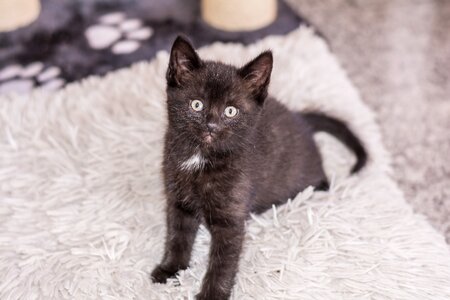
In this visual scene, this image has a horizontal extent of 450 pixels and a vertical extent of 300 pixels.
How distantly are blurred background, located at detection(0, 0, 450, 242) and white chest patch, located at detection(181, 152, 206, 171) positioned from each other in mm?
858

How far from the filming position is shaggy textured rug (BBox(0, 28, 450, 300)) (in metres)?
1.40

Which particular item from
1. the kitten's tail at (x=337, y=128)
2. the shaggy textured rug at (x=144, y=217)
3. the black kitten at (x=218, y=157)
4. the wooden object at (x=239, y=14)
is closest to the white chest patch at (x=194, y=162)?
the black kitten at (x=218, y=157)

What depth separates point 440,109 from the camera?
227cm

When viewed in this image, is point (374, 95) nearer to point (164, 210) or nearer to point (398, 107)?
point (398, 107)

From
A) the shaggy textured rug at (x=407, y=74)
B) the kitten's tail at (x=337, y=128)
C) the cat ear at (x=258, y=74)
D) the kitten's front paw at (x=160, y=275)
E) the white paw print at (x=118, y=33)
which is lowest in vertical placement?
the shaggy textured rug at (x=407, y=74)

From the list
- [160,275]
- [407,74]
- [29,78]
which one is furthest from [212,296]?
[407,74]

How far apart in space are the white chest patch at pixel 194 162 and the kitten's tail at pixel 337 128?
1.69ft

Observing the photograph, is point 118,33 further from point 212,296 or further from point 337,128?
point 212,296

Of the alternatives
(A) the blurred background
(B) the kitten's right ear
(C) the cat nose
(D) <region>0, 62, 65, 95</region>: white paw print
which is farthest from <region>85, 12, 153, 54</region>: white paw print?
(C) the cat nose

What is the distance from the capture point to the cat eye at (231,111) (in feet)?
4.13

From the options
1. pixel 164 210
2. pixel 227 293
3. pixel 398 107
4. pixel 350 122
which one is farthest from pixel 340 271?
pixel 398 107

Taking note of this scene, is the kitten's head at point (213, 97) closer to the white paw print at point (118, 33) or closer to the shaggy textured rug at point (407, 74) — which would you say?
the shaggy textured rug at point (407, 74)

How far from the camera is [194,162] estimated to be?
1.33 metres

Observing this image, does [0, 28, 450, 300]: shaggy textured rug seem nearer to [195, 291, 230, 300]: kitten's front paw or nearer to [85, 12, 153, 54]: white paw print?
[195, 291, 230, 300]: kitten's front paw
